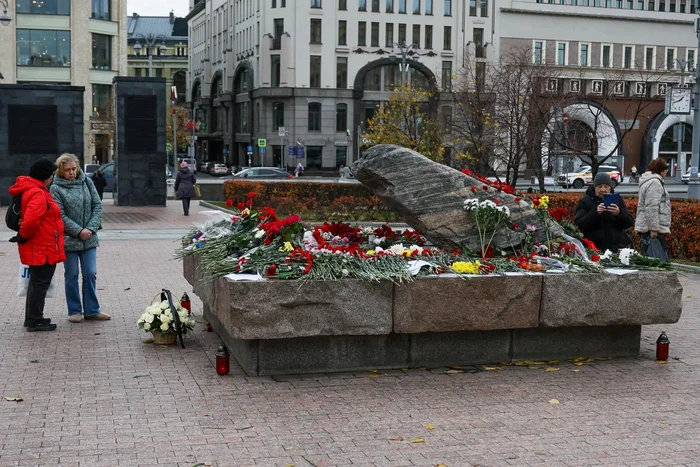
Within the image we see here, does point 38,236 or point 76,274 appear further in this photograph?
point 76,274

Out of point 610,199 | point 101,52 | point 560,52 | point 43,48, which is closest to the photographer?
point 610,199

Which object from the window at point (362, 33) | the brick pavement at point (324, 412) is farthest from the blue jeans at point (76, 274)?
the window at point (362, 33)

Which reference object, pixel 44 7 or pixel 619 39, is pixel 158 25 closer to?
pixel 44 7

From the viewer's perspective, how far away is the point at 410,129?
3834 cm

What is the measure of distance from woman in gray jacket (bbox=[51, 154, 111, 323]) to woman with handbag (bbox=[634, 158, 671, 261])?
24.3 ft

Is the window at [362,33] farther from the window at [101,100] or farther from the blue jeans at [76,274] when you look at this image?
the blue jeans at [76,274]

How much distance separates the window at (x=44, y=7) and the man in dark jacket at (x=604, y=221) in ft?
194

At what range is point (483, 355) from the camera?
8.70 meters

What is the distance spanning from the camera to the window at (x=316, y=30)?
76.1m

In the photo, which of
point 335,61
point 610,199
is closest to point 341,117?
point 335,61

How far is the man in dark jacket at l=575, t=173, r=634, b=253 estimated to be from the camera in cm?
1074

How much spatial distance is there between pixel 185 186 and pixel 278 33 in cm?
5036

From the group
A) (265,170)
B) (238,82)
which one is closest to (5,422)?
(265,170)

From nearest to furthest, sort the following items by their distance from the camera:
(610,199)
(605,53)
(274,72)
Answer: (610,199)
(274,72)
(605,53)
